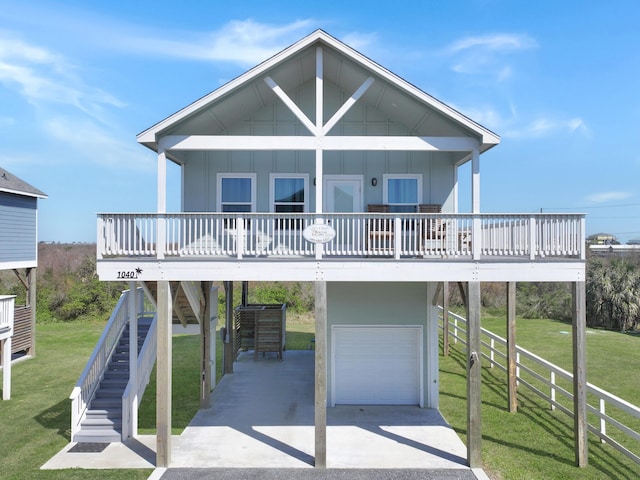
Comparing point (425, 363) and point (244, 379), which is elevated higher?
point (425, 363)

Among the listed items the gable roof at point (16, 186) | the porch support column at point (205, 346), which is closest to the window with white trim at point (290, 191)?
the porch support column at point (205, 346)

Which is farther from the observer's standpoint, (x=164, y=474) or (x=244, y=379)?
(x=244, y=379)

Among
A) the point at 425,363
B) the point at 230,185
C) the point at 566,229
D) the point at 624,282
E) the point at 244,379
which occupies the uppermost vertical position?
the point at 230,185

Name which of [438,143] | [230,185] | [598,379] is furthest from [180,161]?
[598,379]

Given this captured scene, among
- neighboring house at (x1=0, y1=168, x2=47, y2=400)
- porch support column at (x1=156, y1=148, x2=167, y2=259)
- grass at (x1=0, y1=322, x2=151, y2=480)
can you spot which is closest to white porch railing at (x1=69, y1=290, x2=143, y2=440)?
grass at (x1=0, y1=322, x2=151, y2=480)

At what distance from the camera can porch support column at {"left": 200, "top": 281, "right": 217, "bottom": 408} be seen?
12.0 m

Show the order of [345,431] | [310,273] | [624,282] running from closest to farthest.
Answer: [310,273], [345,431], [624,282]

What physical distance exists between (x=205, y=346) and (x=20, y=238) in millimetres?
10178

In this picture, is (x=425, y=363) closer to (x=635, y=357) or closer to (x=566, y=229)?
Answer: (x=566, y=229)

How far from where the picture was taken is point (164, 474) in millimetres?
8406

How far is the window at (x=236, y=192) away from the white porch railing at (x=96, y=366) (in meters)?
3.54

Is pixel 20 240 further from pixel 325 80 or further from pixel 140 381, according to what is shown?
pixel 325 80

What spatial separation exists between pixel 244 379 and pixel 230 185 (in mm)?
6697

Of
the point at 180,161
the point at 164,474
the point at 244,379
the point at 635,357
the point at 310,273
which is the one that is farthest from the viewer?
the point at 635,357
